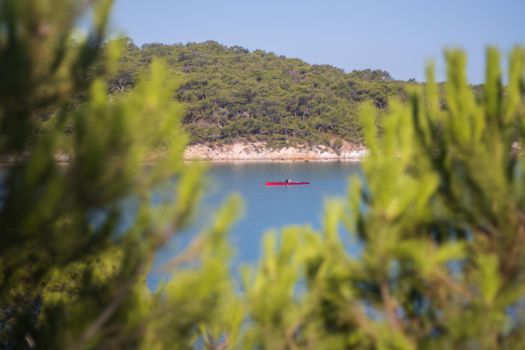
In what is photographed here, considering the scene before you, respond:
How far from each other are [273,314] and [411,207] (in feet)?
2.37

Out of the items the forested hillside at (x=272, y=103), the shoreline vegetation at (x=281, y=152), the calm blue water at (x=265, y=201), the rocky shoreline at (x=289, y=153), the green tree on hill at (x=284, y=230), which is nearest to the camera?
the green tree on hill at (x=284, y=230)

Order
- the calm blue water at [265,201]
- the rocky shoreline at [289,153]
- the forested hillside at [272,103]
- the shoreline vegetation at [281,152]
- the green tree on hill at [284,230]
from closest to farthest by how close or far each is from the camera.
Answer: the green tree on hill at [284,230], the calm blue water at [265,201], the shoreline vegetation at [281,152], the forested hillside at [272,103], the rocky shoreline at [289,153]

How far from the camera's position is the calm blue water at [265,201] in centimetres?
287

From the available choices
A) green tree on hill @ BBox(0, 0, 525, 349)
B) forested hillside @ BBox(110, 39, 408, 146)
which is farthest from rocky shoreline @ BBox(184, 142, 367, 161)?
green tree on hill @ BBox(0, 0, 525, 349)

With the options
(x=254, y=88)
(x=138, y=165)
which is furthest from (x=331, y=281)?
(x=254, y=88)

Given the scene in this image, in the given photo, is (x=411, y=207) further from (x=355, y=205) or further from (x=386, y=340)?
(x=386, y=340)

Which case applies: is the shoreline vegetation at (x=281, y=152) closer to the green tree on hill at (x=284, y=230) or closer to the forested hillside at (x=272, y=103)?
the forested hillside at (x=272, y=103)

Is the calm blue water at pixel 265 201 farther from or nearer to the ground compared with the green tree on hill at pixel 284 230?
nearer to the ground

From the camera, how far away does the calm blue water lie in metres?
2.87

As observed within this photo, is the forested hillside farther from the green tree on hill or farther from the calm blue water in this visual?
the green tree on hill

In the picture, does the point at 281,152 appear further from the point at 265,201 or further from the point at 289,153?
the point at 265,201

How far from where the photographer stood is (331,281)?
9.87 feet

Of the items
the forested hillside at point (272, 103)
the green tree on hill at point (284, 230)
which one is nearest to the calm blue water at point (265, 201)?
the green tree on hill at point (284, 230)

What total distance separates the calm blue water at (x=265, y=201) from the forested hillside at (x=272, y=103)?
32.3ft
